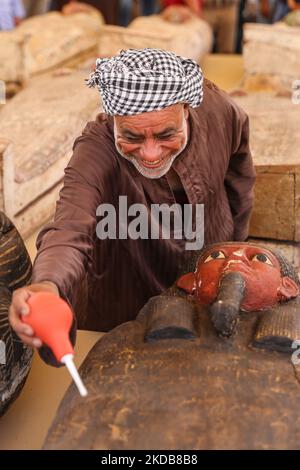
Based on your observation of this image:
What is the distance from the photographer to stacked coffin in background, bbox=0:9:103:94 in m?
5.31

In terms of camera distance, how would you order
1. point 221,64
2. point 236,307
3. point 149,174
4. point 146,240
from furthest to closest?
1. point 221,64
2. point 146,240
3. point 149,174
4. point 236,307

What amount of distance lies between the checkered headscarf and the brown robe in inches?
9.0

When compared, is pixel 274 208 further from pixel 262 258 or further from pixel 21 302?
pixel 21 302

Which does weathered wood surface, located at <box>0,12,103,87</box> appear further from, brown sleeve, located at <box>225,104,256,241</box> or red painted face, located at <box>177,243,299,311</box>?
red painted face, located at <box>177,243,299,311</box>

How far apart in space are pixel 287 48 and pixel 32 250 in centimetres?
264

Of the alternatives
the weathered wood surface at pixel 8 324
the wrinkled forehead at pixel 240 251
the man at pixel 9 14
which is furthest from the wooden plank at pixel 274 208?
the man at pixel 9 14

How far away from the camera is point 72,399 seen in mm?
1815

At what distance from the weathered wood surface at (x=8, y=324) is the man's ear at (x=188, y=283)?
1.64 feet

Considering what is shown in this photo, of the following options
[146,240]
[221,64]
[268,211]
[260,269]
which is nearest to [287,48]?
[221,64]

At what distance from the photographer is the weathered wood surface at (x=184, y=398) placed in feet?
5.42

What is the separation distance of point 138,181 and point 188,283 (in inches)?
15.2

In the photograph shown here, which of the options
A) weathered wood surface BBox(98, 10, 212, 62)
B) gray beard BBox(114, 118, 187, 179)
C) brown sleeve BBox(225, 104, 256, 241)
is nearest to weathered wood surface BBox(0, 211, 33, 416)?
gray beard BBox(114, 118, 187, 179)

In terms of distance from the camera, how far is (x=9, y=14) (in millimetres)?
6105

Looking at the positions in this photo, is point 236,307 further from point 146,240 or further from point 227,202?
point 227,202
